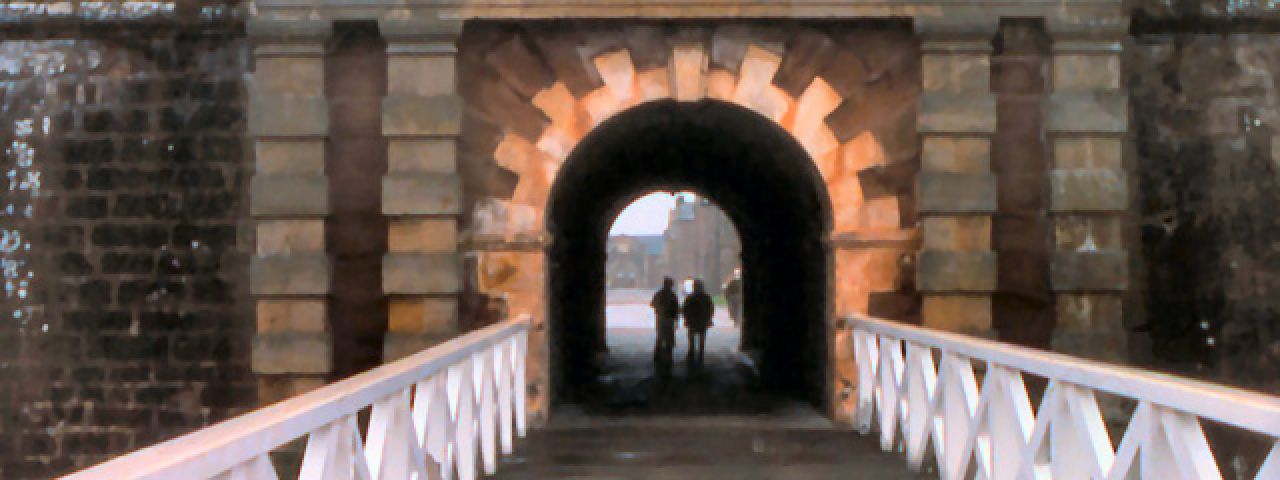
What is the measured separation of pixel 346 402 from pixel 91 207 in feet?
17.4

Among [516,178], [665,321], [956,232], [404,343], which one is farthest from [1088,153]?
[665,321]

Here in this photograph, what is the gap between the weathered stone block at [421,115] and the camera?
23.9ft

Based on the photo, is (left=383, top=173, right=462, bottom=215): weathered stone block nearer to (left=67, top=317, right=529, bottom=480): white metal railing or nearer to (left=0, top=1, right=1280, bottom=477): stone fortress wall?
(left=0, top=1, right=1280, bottom=477): stone fortress wall

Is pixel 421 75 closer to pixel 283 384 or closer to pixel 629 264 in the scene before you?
pixel 283 384

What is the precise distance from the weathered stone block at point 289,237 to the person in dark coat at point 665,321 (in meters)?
6.03

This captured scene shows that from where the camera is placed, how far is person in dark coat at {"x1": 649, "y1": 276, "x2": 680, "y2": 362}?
12820 mm

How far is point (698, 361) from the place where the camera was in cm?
1401

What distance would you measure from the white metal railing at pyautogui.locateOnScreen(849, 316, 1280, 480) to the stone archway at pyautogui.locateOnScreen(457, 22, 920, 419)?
0.70 m

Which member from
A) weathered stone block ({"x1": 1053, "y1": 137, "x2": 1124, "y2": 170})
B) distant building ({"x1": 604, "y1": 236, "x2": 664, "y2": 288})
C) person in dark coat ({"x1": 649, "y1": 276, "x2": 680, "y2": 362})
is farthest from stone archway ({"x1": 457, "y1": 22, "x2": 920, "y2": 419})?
distant building ({"x1": 604, "y1": 236, "x2": 664, "y2": 288})

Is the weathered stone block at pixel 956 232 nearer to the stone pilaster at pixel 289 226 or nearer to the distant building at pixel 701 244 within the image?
the stone pilaster at pixel 289 226

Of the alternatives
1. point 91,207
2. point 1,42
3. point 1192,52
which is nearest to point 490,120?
point 91,207

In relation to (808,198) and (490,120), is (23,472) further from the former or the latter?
(808,198)

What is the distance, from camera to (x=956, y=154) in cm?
727

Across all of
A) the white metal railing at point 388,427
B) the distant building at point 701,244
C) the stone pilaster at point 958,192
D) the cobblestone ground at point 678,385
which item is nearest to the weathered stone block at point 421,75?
the white metal railing at point 388,427
